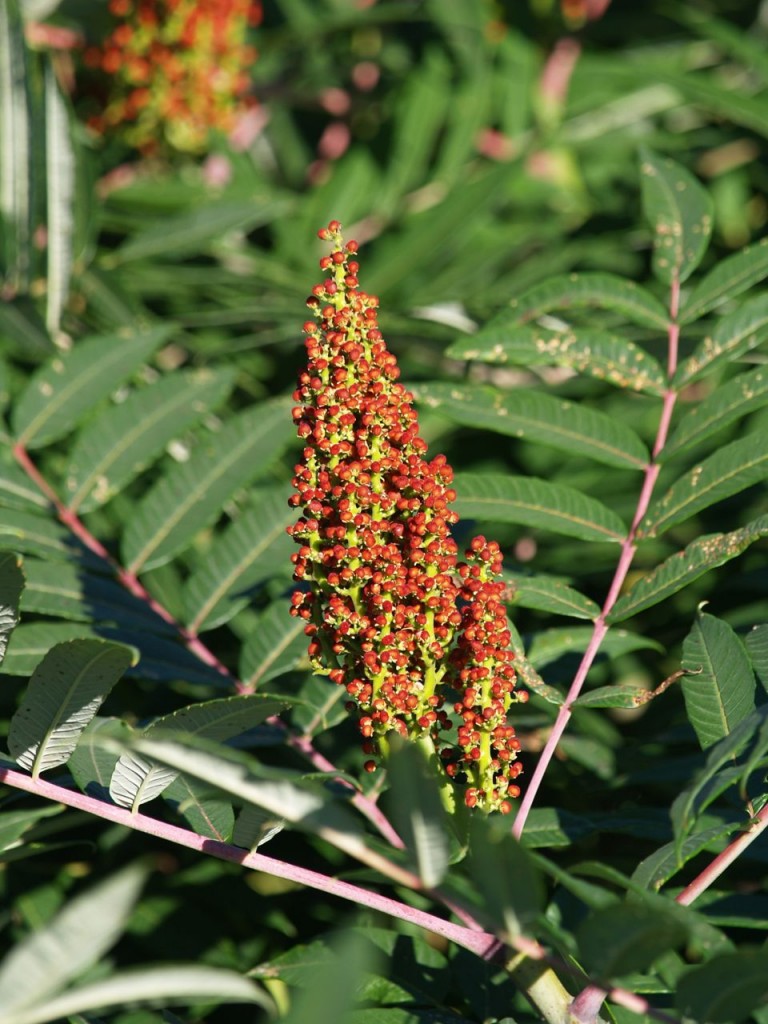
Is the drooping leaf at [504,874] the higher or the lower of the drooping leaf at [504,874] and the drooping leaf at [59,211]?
the lower

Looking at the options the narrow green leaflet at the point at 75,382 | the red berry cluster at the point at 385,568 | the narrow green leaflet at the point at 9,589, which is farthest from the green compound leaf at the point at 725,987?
the narrow green leaflet at the point at 75,382

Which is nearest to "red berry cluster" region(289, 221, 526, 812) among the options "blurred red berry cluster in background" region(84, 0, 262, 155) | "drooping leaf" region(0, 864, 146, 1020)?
"drooping leaf" region(0, 864, 146, 1020)

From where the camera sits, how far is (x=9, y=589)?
3.99 feet

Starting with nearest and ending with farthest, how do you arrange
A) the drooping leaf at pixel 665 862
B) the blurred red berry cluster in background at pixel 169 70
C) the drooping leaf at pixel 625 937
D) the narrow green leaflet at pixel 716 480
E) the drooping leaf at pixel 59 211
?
1. the drooping leaf at pixel 625 937
2. the drooping leaf at pixel 665 862
3. the narrow green leaflet at pixel 716 480
4. the drooping leaf at pixel 59 211
5. the blurred red berry cluster in background at pixel 169 70

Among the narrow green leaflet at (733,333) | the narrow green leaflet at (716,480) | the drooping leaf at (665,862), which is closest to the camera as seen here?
the drooping leaf at (665,862)

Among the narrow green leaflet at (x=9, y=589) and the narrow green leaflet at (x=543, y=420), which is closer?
the narrow green leaflet at (x=9, y=589)

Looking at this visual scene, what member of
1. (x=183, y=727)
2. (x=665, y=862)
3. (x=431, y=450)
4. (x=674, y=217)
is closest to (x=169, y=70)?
(x=431, y=450)

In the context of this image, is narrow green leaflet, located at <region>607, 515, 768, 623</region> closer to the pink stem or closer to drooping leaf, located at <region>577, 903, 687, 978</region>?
the pink stem

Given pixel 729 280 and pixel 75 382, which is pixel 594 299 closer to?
pixel 729 280

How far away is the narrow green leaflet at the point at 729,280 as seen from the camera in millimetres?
1827

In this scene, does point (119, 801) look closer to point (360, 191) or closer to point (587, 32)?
point (360, 191)

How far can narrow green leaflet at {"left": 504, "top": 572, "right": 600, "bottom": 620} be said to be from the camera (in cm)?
152

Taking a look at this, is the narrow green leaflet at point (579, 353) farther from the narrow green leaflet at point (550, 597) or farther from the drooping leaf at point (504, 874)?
the drooping leaf at point (504, 874)

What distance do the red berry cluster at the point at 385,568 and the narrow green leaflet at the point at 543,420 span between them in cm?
37
